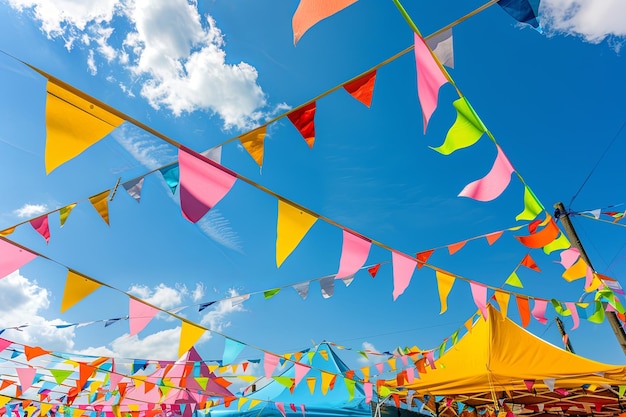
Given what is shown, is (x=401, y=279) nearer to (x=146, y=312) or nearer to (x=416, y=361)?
(x=146, y=312)

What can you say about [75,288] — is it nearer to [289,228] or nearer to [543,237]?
[289,228]

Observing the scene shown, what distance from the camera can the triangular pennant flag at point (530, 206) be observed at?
2491mm

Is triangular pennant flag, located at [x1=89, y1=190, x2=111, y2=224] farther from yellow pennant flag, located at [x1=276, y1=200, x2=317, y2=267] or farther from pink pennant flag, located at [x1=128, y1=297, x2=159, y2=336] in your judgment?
yellow pennant flag, located at [x1=276, y1=200, x2=317, y2=267]

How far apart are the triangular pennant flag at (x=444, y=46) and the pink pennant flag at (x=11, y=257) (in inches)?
102

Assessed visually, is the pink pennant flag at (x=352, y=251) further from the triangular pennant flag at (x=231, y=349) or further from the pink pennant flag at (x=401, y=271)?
the triangular pennant flag at (x=231, y=349)

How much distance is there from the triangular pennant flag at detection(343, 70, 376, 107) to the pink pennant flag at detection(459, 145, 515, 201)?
81cm

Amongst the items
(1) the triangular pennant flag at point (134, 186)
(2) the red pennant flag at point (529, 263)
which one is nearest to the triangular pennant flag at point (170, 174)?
(1) the triangular pennant flag at point (134, 186)

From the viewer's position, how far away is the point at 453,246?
3.76 meters

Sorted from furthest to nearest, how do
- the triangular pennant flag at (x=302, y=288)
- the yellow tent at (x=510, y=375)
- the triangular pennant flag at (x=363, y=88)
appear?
the yellow tent at (x=510, y=375) → the triangular pennant flag at (x=302, y=288) → the triangular pennant flag at (x=363, y=88)

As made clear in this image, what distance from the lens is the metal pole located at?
492 cm

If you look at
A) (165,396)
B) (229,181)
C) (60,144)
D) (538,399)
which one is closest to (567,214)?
(538,399)

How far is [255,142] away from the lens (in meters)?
1.88

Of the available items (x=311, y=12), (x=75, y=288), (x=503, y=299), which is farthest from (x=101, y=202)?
(x=503, y=299)

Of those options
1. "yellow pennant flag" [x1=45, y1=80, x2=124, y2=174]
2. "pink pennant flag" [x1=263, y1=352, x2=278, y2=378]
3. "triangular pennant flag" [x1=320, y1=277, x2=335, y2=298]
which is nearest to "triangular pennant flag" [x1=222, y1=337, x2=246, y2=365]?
"pink pennant flag" [x1=263, y1=352, x2=278, y2=378]
